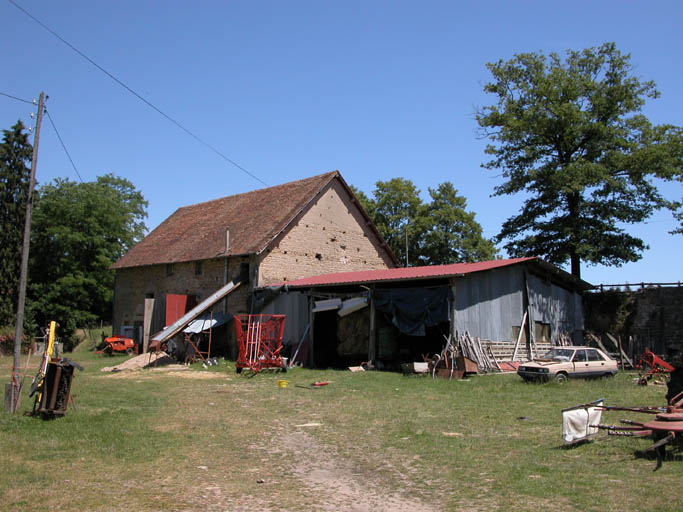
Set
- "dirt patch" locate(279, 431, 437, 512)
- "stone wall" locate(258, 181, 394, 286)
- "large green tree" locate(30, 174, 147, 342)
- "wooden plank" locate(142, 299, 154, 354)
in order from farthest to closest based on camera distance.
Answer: "large green tree" locate(30, 174, 147, 342) → "wooden plank" locate(142, 299, 154, 354) → "stone wall" locate(258, 181, 394, 286) → "dirt patch" locate(279, 431, 437, 512)

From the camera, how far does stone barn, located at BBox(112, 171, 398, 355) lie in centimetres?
2712

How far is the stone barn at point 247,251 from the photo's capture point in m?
27.1

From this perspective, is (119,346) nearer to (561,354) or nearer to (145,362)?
(145,362)

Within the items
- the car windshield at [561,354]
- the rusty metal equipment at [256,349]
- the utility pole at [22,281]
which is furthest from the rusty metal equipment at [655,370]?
the utility pole at [22,281]

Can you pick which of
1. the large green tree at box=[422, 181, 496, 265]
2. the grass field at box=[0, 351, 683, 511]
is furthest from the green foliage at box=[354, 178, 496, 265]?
the grass field at box=[0, 351, 683, 511]

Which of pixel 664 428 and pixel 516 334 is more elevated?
pixel 516 334

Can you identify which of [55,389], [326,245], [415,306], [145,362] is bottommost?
[145,362]

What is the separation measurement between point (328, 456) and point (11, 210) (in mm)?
36853

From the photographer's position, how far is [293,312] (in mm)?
24703

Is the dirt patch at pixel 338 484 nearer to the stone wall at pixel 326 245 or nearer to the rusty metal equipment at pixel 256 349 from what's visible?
the rusty metal equipment at pixel 256 349

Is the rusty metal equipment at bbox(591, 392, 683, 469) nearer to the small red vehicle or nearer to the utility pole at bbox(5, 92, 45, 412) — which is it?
the utility pole at bbox(5, 92, 45, 412)

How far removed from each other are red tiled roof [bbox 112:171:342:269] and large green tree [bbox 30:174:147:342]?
369 inches

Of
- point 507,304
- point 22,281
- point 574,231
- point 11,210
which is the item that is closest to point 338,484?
point 22,281

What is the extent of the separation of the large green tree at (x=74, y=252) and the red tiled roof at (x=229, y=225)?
939 cm
